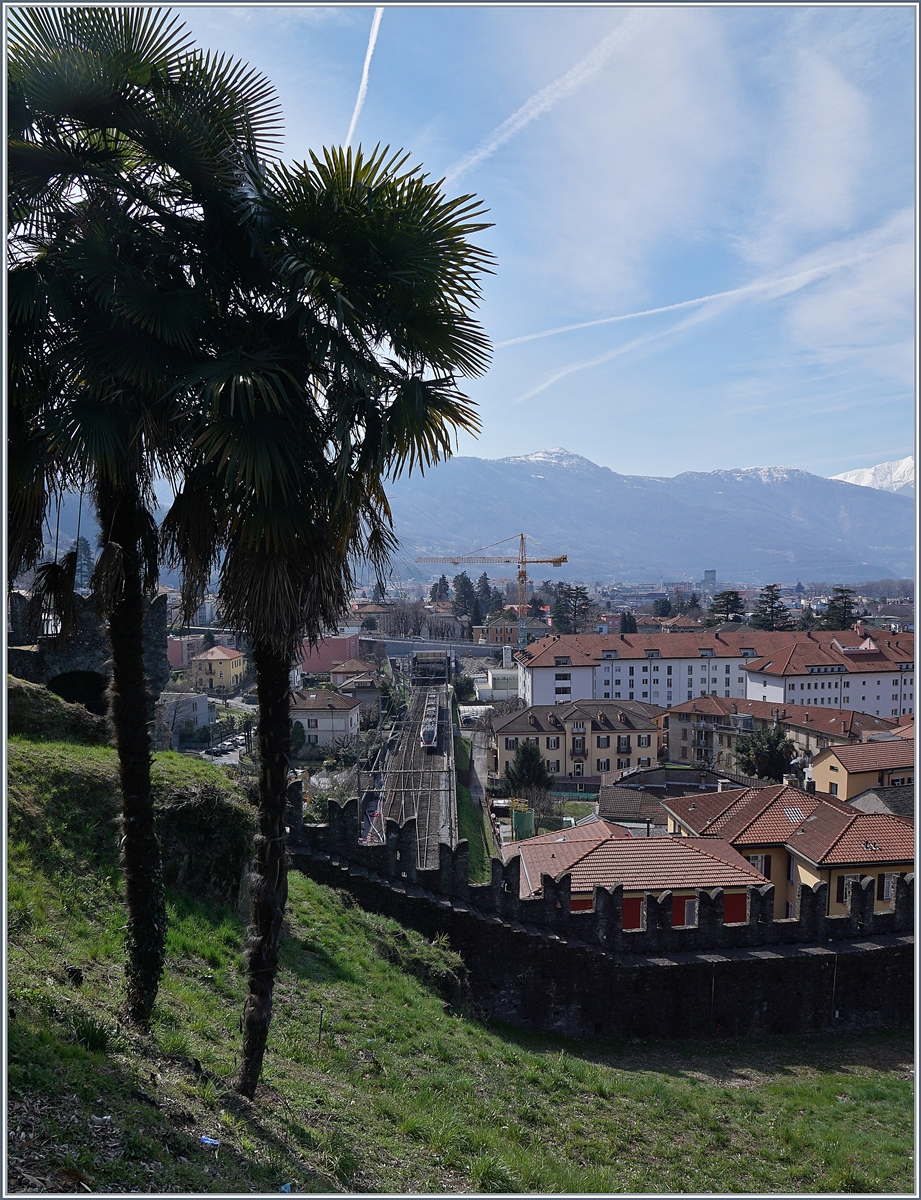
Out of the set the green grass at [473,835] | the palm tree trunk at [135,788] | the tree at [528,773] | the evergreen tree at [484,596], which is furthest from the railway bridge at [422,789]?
the evergreen tree at [484,596]

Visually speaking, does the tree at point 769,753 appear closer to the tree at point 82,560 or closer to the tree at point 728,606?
the tree at point 82,560

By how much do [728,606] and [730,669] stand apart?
102 ft

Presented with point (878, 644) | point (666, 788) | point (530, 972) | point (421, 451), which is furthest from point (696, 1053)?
point (878, 644)

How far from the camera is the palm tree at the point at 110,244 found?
14.4ft

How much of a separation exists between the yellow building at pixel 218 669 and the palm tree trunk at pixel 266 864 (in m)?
69.3

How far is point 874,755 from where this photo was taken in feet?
109

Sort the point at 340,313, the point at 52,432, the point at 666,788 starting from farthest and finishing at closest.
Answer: the point at 666,788 → the point at 340,313 → the point at 52,432

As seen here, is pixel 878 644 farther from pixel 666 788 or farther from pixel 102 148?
pixel 102 148

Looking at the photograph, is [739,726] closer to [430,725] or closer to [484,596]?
[430,725]

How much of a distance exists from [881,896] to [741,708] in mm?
36609

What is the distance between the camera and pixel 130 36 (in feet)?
14.4

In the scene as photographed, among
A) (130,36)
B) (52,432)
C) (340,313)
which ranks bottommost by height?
(52,432)

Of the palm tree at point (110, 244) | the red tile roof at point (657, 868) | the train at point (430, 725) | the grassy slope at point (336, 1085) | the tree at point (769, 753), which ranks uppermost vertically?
the palm tree at point (110, 244)

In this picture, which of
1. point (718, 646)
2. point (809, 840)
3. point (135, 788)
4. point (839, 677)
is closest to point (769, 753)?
point (839, 677)
